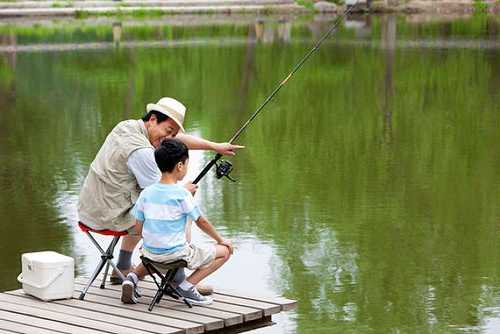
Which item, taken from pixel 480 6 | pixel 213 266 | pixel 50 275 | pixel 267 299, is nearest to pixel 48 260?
pixel 50 275

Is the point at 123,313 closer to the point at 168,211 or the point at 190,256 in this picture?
the point at 190,256

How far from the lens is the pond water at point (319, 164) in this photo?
7.93m

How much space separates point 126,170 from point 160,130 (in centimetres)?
26

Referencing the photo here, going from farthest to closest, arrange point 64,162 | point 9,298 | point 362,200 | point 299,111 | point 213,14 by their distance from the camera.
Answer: point 213,14, point 299,111, point 64,162, point 362,200, point 9,298

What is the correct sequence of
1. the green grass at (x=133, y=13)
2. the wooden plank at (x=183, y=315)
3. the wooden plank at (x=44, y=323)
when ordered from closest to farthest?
the wooden plank at (x=44, y=323), the wooden plank at (x=183, y=315), the green grass at (x=133, y=13)

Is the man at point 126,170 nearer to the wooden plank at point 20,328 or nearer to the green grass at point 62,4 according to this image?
the wooden plank at point 20,328

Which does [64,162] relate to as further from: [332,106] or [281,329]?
[281,329]

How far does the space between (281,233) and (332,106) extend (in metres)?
8.00

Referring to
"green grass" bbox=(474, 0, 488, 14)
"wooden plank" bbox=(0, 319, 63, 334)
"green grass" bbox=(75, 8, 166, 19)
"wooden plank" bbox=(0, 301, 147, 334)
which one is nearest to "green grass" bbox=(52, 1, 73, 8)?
"green grass" bbox=(75, 8, 166, 19)

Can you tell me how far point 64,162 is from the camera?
12.9 m

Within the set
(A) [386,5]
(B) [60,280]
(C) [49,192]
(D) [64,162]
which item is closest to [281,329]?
(B) [60,280]

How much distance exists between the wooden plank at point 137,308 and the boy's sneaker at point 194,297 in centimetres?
13

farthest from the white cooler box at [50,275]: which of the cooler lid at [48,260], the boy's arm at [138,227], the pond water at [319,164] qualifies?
the pond water at [319,164]

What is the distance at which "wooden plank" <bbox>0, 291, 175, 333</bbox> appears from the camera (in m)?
6.28
